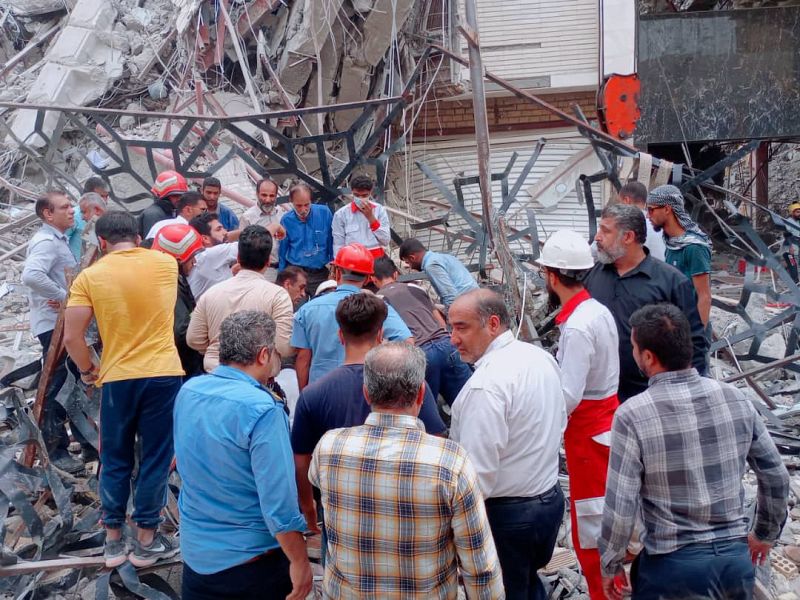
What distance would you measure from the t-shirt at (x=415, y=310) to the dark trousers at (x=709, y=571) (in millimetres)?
2224

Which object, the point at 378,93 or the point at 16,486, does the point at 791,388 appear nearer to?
the point at 16,486

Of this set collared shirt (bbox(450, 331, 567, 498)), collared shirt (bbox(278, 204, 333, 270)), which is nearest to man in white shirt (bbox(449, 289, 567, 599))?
collared shirt (bbox(450, 331, 567, 498))

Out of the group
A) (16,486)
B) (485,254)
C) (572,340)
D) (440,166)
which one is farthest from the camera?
(440,166)

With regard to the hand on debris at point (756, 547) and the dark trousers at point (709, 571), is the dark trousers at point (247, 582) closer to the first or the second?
the dark trousers at point (709, 571)

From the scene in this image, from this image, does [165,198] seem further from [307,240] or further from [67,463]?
[67,463]

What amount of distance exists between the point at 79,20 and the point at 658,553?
1164cm

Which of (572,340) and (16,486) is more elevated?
(572,340)

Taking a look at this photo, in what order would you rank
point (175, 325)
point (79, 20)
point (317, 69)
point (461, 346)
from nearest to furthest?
point (461, 346) → point (175, 325) → point (317, 69) → point (79, 20)

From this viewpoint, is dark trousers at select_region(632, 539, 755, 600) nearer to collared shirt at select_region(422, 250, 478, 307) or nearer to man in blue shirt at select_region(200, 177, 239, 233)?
collared shirt at select_region(422, 250, 478, 307)

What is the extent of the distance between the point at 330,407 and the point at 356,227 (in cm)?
373

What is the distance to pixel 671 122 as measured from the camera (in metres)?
12.8

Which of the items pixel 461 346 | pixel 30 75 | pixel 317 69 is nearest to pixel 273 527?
pixel 461 346

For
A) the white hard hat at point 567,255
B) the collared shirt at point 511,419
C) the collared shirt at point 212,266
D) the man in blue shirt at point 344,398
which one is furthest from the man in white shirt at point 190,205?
the collared shirt at point 511,419

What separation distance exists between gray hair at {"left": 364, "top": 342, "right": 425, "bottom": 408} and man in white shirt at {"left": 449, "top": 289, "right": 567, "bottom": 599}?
469 millimetres
